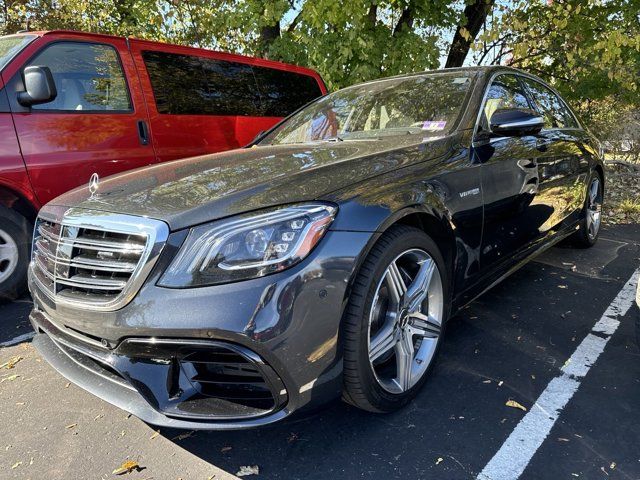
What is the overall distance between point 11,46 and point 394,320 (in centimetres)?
375

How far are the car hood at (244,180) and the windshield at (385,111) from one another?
0.26m

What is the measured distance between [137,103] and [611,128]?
9499 millimetres

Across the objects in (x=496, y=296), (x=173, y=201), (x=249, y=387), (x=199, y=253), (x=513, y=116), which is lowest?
(x=496, y=296)

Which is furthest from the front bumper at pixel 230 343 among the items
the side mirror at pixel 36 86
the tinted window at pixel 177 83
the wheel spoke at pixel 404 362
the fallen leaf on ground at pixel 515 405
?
the tinted window at pixel 177 83

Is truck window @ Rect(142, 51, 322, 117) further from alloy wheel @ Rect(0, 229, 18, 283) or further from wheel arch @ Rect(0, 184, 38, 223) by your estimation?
alloy wheel @ Rect(0, 229, 18, 283)

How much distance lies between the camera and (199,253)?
1.66 meters

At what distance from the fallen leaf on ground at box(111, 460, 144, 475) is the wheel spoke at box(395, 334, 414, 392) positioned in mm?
1168

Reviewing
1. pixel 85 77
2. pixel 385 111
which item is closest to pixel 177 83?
pixel 85 77

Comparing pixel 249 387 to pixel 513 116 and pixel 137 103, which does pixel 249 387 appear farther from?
pixel 137 103

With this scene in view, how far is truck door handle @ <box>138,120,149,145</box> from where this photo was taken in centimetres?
428

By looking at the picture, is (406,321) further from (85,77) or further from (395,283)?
(85,77)

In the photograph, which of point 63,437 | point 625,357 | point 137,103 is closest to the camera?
point 63,437

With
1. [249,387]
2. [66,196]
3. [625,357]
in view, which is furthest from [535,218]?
[66,196]

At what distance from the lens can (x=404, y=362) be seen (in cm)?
221
